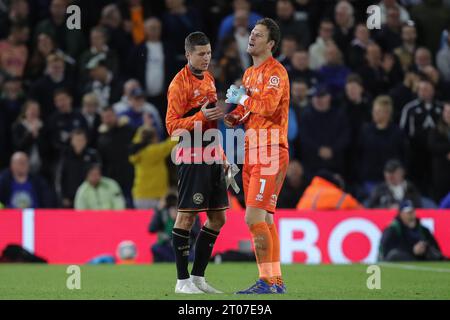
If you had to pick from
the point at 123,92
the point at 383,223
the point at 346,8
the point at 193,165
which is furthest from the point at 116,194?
the point at 193,165

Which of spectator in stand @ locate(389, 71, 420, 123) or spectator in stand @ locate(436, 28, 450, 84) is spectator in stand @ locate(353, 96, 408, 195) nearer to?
spectator in stand @ locate(389, 71, 420, 123)

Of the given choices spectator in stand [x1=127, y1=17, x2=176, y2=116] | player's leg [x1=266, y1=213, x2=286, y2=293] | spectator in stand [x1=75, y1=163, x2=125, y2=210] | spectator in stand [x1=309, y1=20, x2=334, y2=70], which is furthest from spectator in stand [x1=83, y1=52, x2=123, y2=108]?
player's leg [x1=266, y1=213, x2=286, y2=293]

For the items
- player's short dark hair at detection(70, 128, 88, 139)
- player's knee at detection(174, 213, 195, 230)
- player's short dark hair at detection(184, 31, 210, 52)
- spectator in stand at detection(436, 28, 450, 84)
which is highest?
spectator in stand at detection(436, 28, 450, 84)

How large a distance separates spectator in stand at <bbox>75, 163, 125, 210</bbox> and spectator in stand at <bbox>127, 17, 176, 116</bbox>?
7.80ft

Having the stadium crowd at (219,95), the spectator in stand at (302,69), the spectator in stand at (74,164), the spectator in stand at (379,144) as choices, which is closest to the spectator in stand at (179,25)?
the stadium crowd at (219,95)

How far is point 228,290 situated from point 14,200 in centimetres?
729

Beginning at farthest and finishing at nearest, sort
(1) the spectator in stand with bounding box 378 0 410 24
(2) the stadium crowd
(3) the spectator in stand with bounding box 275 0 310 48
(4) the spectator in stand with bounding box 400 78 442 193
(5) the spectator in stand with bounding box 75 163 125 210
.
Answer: (1) the spectator in stand with bounding box 378 0 410 24 → (3) the spectator in stand with bounding box 275 0 310 48 → (4) the spectator in stand with bounding box 400 78 442 193 → (2) the stadium crowd → (5) the spectator in stand with bounding box 75 163 125 210

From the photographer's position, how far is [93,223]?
17.2m

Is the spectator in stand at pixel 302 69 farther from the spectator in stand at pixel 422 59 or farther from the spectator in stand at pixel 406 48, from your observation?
the spectator in stand at pixel 422 59

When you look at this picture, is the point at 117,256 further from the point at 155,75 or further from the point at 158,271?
the point at 155,75

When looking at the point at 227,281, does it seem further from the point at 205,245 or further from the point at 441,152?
the point at 441,152

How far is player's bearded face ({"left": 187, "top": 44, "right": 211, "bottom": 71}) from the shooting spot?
10805 millimetres

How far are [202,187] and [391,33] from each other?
10150 mm

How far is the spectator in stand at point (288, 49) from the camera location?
747 inches
